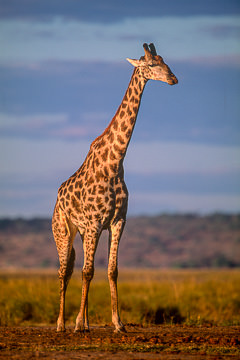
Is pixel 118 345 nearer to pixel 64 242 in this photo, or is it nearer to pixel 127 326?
pixel 64 242

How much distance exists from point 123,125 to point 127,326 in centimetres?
398

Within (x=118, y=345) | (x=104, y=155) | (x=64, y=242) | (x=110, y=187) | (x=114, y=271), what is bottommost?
(x=118, y=345)

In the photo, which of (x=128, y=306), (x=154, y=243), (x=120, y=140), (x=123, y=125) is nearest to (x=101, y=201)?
(x=120, y=140)

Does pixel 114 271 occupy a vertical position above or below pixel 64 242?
below

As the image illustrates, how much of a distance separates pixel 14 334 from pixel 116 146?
361 cm

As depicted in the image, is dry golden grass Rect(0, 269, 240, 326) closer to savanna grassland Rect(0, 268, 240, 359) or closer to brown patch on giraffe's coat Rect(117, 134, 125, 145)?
savanna grassland Rect(0, 268, 240, 359)

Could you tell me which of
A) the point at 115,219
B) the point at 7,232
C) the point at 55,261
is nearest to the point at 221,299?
the point at 115,219

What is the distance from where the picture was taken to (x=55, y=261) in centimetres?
8425

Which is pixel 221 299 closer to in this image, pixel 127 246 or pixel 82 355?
pixel 82 355

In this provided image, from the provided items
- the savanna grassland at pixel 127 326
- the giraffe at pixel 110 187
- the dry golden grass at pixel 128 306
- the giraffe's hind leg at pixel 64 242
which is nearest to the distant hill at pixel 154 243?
the dry golden grass at pixel 128 306

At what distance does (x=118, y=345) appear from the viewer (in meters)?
9.90

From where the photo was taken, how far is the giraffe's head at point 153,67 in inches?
445

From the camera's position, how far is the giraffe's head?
1130cm

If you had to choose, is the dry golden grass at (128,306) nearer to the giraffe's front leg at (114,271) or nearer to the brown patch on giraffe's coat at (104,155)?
the giraffe's front leg at (114,271)
